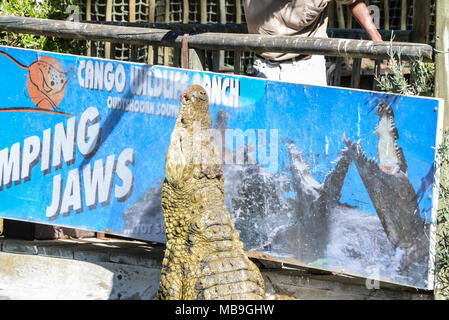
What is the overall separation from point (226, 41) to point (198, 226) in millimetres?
1426

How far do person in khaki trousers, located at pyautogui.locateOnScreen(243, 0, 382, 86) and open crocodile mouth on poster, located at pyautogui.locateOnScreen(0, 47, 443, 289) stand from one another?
647 millimetres

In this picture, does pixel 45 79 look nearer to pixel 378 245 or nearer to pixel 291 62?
pixel 291 62

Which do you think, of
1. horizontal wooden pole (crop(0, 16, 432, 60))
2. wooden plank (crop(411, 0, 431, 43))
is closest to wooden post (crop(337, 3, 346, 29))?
wooden plank (crop(411, 0, 431, 43))

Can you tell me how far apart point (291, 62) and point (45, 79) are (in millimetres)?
1763

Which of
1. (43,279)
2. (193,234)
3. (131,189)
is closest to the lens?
(193,234)

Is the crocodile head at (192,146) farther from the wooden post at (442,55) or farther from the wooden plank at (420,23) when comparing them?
the wooden plank at (420,23)

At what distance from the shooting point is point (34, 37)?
706 centimetres

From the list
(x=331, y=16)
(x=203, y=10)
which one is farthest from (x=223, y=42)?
(x=331, y=16)

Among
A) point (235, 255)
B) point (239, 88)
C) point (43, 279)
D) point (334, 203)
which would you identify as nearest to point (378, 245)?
point (334, 203)

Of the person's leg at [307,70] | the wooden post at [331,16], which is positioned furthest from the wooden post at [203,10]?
the person's leg at [307,70]

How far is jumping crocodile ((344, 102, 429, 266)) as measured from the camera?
13.5 ft

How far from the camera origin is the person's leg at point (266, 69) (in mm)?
5279

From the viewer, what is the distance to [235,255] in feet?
13.5

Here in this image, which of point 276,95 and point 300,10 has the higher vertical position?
point 300,10
